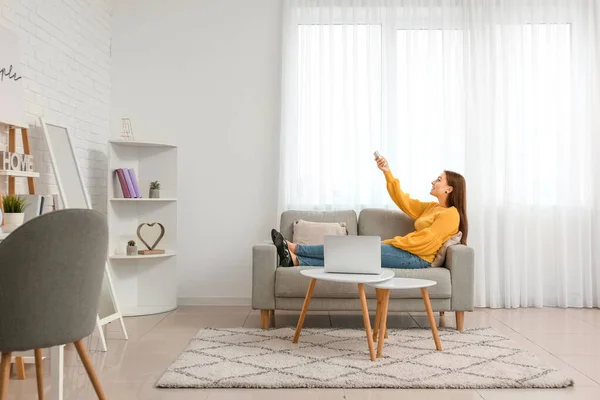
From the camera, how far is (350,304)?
4.35 metres

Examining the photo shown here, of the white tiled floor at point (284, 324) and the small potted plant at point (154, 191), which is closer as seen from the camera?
the white tiled floor at point (284, 324)

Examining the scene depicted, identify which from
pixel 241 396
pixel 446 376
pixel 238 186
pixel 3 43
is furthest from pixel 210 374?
pixel 238 186

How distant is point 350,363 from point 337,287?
914 millimetres

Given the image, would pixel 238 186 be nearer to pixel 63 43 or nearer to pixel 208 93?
pixel 208 93

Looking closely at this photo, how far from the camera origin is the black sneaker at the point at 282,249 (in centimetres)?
450

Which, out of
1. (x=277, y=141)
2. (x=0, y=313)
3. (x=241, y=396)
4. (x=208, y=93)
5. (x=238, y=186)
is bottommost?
(x=241, y=396)

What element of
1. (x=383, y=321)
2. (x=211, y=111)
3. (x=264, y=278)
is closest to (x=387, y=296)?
(x=383, y=321)

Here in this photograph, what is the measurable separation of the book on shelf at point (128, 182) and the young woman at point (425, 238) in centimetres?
132

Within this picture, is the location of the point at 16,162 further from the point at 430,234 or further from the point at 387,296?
the point at 430,234

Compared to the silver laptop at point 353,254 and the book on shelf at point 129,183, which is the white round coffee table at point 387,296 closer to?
the silver laptop at point 353,254

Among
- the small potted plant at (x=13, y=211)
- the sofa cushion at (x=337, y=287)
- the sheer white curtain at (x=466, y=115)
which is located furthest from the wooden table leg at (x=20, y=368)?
the sheer white curtain at (x=466, y=115)

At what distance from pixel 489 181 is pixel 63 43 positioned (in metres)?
3.60

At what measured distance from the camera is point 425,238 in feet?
14.9

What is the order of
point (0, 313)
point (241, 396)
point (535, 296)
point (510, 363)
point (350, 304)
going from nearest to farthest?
point (0, 313) → point (241, 396) → point (510, 363) → point (350, 304) → point (535, 296)
